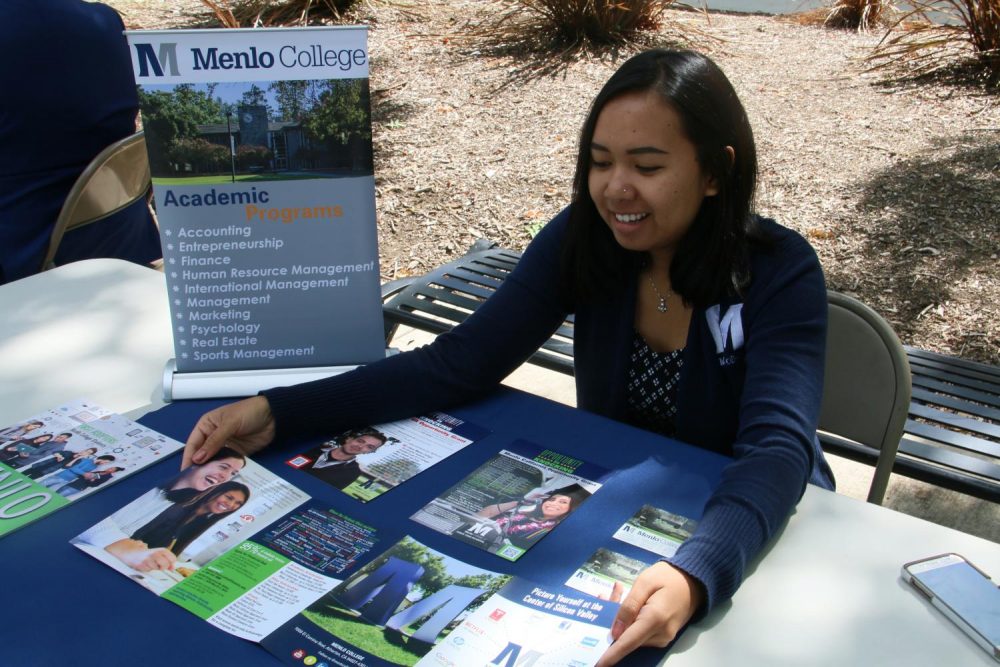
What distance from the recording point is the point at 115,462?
63.2 inches

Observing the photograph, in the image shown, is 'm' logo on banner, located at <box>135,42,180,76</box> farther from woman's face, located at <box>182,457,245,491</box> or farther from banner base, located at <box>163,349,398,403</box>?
woman's face, located at <box>182,457,245,491</box>

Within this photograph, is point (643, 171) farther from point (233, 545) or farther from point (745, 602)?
point (233, 545)

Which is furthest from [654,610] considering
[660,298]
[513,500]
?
[660,298]

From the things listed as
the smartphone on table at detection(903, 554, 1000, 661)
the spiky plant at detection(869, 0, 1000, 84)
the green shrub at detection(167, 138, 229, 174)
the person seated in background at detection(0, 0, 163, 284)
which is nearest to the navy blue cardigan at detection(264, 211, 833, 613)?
the smartphone on table at detection(903, 554, 1000, 661)

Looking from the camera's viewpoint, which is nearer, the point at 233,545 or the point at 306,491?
the point at 233,545

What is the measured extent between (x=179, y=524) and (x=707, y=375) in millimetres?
1014

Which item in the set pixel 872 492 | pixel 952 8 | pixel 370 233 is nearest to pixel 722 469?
pixel 872 492

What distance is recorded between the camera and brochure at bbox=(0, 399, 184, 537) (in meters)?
A: 1.49

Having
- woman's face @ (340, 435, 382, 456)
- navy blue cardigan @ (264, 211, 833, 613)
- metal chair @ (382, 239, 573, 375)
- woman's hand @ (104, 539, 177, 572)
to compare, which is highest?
navy blue cardigan @ (264, 211, 833, 613)

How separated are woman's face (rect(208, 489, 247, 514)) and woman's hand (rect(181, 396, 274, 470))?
0.38 ft

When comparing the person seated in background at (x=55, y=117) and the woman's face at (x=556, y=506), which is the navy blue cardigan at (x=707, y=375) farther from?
the person seated in background at (x=55, y=117)

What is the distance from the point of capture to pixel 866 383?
1.91 metres

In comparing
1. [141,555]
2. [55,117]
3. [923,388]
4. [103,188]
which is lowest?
[923,388]

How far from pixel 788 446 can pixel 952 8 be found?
5508 mm
